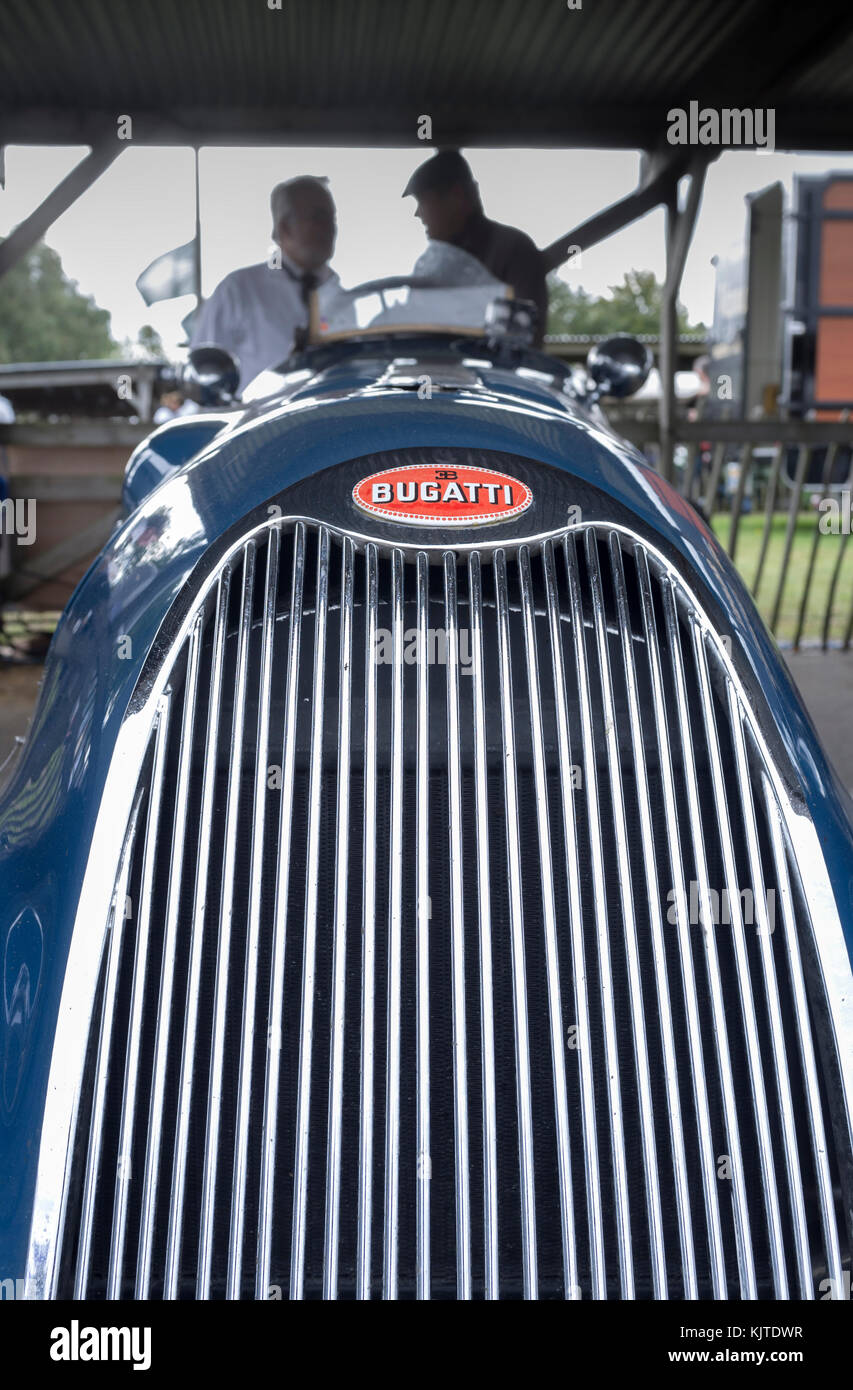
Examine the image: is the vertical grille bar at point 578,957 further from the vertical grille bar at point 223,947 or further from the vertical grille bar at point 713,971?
the vertical grille bar at point 223,947

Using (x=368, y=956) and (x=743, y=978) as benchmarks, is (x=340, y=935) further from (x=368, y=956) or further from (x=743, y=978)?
(x=743, y=978)

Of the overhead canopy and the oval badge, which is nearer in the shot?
the oval badge

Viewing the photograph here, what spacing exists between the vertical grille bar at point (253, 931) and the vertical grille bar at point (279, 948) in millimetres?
19

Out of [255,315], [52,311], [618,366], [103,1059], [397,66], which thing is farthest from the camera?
[52,311]

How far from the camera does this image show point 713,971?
1.28m

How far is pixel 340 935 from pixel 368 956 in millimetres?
37

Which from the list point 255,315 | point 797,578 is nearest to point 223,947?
point 255,315

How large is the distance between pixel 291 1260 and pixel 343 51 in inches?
218

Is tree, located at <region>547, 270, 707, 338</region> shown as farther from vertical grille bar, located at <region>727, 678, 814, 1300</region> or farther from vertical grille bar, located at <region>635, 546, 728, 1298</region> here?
vertical grille bar, located at <region>727, 678, 814, 1300</region>

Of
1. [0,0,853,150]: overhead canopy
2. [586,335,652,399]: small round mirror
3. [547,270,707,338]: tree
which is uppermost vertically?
[0,0,853,150]: overhead canopy

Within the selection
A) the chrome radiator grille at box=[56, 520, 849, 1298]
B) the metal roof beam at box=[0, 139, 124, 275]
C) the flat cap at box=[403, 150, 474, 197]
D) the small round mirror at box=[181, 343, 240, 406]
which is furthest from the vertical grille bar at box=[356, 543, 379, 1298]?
the metal roof beam at box=[0, 139, 124, 275]

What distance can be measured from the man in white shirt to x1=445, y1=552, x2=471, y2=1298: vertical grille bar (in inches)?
62.3

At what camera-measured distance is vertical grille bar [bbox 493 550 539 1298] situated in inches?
46.3
